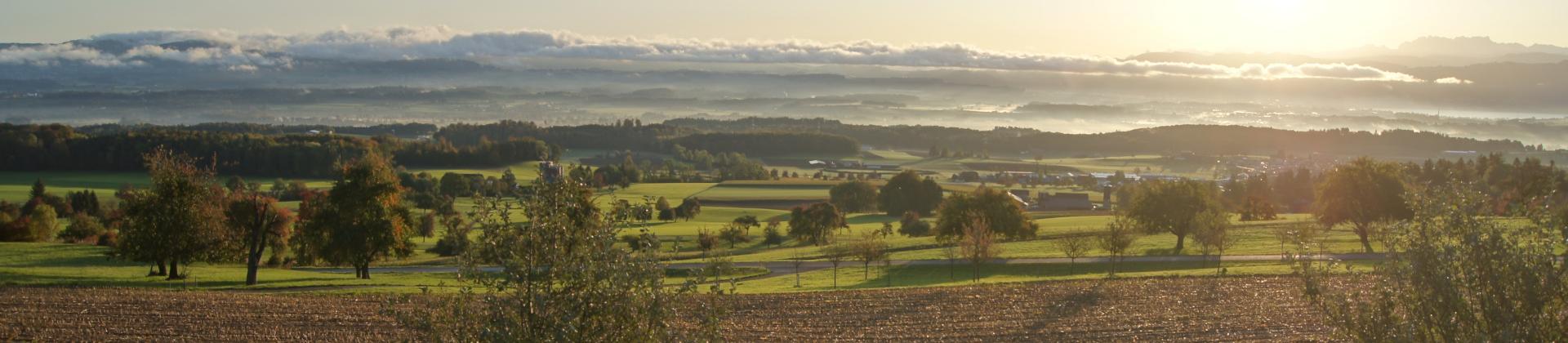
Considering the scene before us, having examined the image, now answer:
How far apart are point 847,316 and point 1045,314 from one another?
10.7 ft

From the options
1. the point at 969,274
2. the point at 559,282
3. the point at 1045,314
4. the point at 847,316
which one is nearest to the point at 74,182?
the point at 969,274

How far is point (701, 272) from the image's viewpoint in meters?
10.4

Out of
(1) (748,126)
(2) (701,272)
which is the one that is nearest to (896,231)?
(2) (701,272)

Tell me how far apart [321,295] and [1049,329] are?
12.6 metres

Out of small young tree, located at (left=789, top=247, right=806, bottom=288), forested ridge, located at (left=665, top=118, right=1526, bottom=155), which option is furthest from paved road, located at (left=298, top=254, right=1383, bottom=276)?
forested ridge, located at (left=665, top=118, right=1526, bottom=155)

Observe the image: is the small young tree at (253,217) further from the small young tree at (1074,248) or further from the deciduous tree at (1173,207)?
the deciduous tree at (1173,207)

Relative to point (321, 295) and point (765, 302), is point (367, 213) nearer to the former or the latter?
point (321, 295)

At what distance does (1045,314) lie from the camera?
2095cm

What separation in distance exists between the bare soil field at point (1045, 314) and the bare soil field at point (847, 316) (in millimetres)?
27

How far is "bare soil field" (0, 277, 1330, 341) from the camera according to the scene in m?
18.2

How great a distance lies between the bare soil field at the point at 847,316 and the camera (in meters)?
18.2

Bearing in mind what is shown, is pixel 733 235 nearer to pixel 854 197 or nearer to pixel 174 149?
pixel 854 197

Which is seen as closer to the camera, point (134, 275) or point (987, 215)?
point (134, 275)

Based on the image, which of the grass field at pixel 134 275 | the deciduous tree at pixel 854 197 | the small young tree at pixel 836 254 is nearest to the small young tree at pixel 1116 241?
the small young tree at pixel 836 254
